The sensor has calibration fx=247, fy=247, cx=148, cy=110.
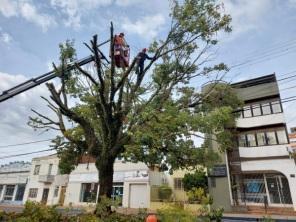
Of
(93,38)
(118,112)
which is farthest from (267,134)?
(93,38)

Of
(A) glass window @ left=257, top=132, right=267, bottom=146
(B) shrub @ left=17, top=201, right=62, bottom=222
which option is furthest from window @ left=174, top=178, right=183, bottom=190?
(B) shrub @ left=17, top=201, right=62, bottom=222

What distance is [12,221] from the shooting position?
7.75m

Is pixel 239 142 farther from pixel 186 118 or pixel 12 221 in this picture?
pixel 12 221

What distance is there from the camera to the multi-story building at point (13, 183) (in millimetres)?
37781

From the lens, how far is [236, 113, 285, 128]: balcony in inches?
816

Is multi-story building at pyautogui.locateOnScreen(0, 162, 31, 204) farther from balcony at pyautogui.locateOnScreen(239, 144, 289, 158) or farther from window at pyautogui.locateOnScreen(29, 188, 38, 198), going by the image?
balcony at pyautogui.locateOnScreen(239, 144, 289, 158)

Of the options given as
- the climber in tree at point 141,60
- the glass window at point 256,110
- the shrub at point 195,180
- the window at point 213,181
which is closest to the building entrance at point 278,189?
the window at point 213,181

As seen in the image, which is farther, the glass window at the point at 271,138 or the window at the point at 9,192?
the window at the point at 9,192

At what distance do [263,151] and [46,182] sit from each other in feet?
92.0

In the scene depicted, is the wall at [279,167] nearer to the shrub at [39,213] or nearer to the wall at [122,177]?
the wall at [122,177]

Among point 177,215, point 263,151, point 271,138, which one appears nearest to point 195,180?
point 263,151

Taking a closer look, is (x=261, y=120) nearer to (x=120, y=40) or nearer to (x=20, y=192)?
(x=120, y=40)

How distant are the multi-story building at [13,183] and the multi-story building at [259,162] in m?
30.3

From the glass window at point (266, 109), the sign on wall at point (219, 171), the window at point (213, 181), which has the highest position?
the glass window at point (266, 109)
